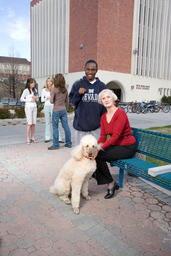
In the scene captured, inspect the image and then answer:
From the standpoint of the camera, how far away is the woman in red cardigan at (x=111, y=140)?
3.37 metres

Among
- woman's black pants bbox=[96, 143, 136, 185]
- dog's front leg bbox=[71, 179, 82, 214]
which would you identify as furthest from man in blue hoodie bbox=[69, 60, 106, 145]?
dog's front leg bbox=[71, 179, 82, 214]

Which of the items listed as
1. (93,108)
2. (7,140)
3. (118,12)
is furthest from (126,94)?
(93,108)

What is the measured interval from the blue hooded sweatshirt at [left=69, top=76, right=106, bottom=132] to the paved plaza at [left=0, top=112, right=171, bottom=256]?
3.73ft

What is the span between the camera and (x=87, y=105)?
371 centimetres

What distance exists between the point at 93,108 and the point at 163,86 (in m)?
32.9

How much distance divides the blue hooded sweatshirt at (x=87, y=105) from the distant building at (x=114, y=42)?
77.2 ft

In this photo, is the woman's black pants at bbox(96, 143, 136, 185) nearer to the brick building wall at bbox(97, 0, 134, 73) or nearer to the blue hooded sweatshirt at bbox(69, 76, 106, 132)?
the blue hooded sweatshirt at bbox(69, 76, 106, 132)

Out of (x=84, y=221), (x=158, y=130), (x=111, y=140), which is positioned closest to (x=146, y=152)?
(x=111, y=140)

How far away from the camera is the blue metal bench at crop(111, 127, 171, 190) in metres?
3.20

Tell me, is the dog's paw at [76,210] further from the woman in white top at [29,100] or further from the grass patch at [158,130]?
the woman in white top at [29,100]

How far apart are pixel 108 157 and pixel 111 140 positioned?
13.9 inches

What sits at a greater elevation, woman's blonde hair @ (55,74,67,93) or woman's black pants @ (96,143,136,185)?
woman's blonde hair @ (55,74,67,93)

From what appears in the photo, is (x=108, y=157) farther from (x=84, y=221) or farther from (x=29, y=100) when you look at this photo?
(x=29, y=100)

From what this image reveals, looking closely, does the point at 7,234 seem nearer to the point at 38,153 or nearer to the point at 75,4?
the point at 38,153
